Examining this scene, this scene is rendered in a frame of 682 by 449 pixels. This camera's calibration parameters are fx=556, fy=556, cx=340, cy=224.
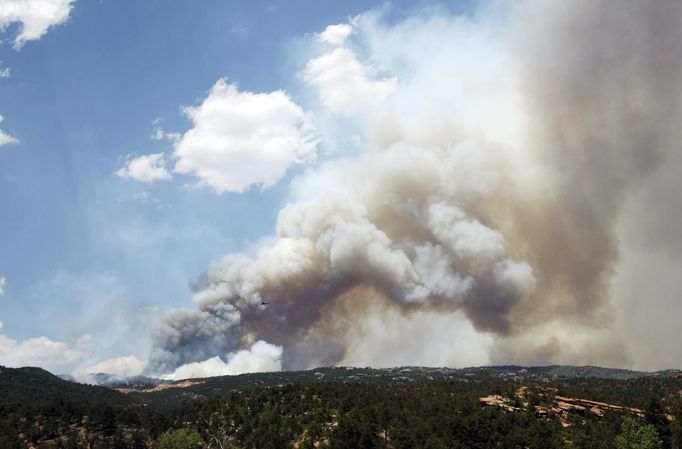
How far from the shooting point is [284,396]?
18825cm

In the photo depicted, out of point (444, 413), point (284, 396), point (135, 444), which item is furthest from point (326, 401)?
point (135, 444)

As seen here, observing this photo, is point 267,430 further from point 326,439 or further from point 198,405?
point 198,405

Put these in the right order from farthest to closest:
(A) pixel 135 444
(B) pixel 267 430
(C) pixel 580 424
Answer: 1. (A) pixel 135 444
2. (B) pixel 267 430
3. (C) pixel 580 424

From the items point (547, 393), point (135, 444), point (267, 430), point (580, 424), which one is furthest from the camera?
point (547, 393)

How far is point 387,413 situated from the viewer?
156 meters

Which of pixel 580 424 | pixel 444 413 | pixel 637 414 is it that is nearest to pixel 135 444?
pixel 444 413

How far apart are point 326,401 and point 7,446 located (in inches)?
3601

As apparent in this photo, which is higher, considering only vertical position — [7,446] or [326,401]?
[326,401]

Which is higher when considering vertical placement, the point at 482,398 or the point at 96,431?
the point at 482,398

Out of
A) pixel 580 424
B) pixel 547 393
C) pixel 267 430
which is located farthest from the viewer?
pixel 547 393

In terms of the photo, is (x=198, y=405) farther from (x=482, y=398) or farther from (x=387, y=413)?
(x=482, y=398)

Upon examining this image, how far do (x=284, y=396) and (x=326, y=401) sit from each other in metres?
17.7

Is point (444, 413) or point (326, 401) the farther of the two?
point (326, 401)

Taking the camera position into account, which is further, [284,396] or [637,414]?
[284,396]
